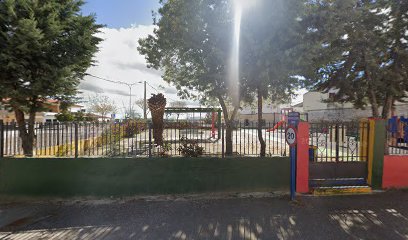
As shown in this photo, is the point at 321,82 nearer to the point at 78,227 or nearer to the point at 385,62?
the point at 385,62

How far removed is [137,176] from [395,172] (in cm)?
636

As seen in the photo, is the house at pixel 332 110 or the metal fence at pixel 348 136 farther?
the house at pixel 332 110

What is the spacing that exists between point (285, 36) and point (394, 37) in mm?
3999

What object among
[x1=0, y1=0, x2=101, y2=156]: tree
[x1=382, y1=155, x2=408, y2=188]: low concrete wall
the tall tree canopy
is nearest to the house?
[x1=382, y1=155, x2=408, y2=188]: low concrete wall

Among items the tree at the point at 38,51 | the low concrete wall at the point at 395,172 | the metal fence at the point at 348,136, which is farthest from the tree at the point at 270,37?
the tree at the point at 38,51

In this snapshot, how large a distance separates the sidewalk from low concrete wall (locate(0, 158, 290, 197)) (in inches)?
15.3

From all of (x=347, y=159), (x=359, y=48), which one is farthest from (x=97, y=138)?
(x=359, y=48)

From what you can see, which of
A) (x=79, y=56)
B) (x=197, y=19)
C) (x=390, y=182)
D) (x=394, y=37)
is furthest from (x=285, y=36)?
(x=79, y=56)

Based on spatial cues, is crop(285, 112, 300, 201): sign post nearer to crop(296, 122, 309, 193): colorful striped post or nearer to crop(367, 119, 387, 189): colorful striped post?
crop(296, 122, 309, 193): colorful striped post

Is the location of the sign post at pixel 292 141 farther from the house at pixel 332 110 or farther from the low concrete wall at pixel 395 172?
the house at pixel 332 110

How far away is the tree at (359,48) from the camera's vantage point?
6.36 m

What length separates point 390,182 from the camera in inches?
250

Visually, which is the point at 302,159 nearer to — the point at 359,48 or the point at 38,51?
the point at 359,48

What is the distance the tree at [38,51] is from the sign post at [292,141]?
560 cm
